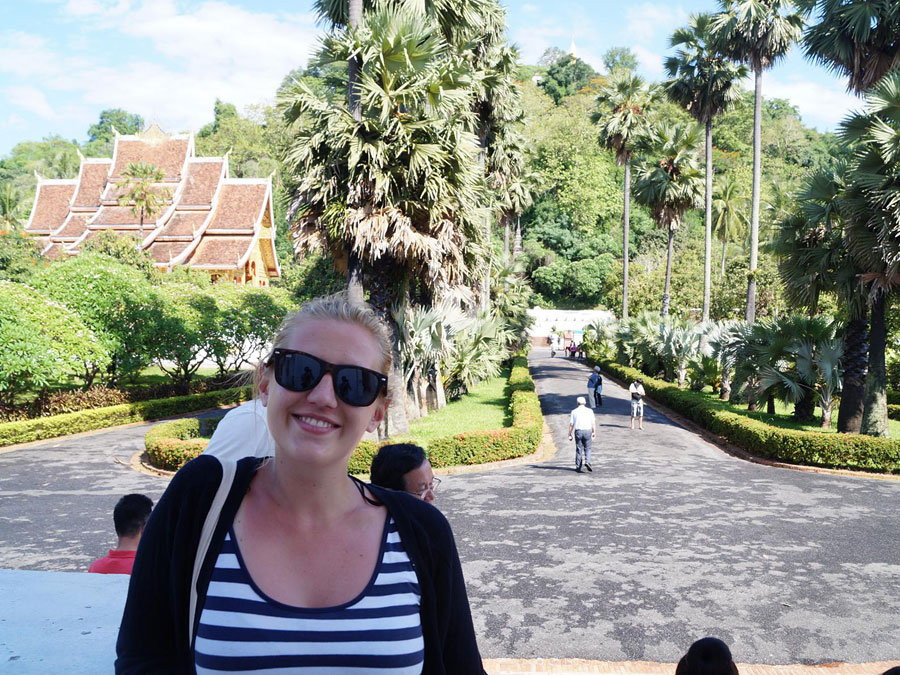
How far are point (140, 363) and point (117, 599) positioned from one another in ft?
72.5

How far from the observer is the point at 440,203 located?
15.3 m

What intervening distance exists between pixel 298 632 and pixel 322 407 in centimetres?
51

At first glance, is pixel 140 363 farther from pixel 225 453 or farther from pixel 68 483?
pixel 225 453

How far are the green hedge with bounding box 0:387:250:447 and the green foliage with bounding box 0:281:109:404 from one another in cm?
99

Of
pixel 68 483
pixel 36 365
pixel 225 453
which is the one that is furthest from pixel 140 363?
pixel 225 453

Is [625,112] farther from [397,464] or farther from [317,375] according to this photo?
[317,375]

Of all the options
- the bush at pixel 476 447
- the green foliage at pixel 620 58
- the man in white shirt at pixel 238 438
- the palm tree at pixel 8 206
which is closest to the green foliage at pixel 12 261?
the palm tree at pixel 8 206

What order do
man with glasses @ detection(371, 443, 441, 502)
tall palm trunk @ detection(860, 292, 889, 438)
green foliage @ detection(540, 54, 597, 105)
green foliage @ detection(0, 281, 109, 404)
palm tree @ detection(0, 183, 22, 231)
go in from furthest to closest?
1. green foliage @ detection(540, 54, 597, 105)
2. palm tree @ detection(0, 183, 22, 231)
3. green foliage @ detection(0, 281, 109, 404)
4. tall palm trunk @ detection(860, 292, 889, 438)
5. man with glasses @ detection(371, 443, 441, 502)

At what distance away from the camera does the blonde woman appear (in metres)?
1.58

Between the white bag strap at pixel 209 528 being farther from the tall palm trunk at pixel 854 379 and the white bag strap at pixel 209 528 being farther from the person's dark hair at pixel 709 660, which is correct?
the tall palm trunk at pixel 854 379

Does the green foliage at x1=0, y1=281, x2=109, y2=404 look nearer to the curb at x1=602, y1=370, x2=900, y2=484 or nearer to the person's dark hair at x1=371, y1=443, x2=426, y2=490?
the curb at x1=602, y1=370, x2=900, y2=484

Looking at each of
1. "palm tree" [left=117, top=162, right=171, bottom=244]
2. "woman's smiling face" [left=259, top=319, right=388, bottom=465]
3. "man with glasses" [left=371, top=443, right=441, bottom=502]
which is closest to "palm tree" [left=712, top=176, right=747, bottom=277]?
"palm tree" [left=117, top=162, right=171, bottom=244]

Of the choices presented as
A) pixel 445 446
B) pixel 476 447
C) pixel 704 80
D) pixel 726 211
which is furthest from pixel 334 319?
pixel 726 211

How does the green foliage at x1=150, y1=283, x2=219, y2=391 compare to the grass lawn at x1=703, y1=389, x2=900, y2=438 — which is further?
the green foliage at x1=150, y1=283, x2=219, y2=391
